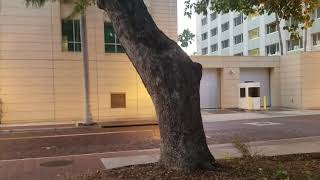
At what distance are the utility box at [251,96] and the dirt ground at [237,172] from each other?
24942 millimetres

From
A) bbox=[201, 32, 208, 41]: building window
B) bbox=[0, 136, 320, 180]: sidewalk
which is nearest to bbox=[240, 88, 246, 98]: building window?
bbox=[0, 136, 320, 180]: sidewalk

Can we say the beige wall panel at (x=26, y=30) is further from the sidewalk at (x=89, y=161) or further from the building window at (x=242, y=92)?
the building window at (x=242, y=92)

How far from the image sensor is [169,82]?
6.68 metres

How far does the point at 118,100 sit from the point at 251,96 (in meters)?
11.2

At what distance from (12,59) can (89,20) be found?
511 centimetres

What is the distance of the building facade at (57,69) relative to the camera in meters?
24.9

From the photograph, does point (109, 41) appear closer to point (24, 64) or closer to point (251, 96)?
point (24, 64)

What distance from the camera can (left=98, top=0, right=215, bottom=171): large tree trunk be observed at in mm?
6707

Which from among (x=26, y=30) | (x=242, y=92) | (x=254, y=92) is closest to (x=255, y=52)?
(x=242, y=92)

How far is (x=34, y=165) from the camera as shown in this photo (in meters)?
10.6

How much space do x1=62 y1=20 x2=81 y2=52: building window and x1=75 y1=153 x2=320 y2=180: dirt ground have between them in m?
19.6

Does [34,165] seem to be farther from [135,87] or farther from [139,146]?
[135,87]

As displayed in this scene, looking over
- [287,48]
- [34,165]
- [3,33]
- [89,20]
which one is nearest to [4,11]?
[3,33]

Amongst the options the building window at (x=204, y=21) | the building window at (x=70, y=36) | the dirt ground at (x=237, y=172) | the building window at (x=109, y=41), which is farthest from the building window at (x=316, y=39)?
the dirt ground at (x=237, y=172)
